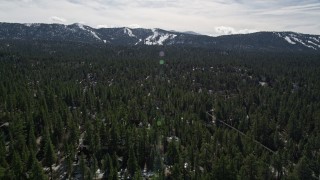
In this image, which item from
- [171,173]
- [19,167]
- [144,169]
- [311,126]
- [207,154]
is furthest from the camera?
[311,126]

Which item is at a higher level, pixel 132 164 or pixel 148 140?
pixel 148 140

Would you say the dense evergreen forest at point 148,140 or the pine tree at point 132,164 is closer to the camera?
the dense evergreen forest at point 148,140

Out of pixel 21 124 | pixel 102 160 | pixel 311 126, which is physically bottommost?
pixel 311 126

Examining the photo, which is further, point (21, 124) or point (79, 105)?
point (79, 105)

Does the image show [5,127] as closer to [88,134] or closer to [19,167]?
[88,134]

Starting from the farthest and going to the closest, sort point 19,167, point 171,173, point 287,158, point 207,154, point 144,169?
point 287,158, point 207,154, point 144,169, point 171,173, point 19,167

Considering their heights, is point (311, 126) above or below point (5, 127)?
below

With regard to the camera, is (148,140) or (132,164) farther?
(148,140)

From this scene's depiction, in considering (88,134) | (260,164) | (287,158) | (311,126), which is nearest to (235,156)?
(260,164)

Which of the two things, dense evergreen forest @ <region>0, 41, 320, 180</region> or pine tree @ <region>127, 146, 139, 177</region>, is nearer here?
dense evergreen forest @ <region>0, 41, 320, 180</region>
